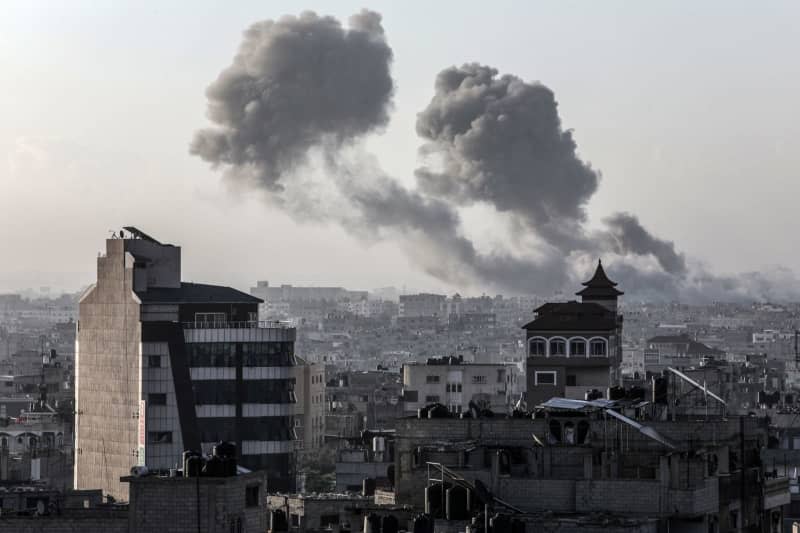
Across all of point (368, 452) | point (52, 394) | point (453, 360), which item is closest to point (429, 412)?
point (368, 452)

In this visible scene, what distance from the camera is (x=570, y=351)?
10462 cm

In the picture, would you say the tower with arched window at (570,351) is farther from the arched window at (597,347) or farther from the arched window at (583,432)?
the arched window at (583,432)

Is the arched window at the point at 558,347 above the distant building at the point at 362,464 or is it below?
above

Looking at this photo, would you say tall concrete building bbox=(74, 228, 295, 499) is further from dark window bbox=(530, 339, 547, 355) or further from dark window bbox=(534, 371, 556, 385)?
dark window bbox=(530, 339, 547, 355)

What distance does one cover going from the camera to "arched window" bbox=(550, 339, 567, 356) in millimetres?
104438

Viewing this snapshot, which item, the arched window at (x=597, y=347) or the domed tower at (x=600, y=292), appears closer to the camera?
the arched window at (x=597, y=347)

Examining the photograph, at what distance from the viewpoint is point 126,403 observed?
301ft

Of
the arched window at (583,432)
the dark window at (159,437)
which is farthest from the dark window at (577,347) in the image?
the arched window at (583,432)

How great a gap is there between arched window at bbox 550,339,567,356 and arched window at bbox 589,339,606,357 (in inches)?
38.6

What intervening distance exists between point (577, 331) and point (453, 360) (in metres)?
29.3

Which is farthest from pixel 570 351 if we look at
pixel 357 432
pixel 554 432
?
pixel 554 432

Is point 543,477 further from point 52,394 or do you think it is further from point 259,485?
point 52,394

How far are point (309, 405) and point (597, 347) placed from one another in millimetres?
39000

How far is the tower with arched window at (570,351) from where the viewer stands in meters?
103
